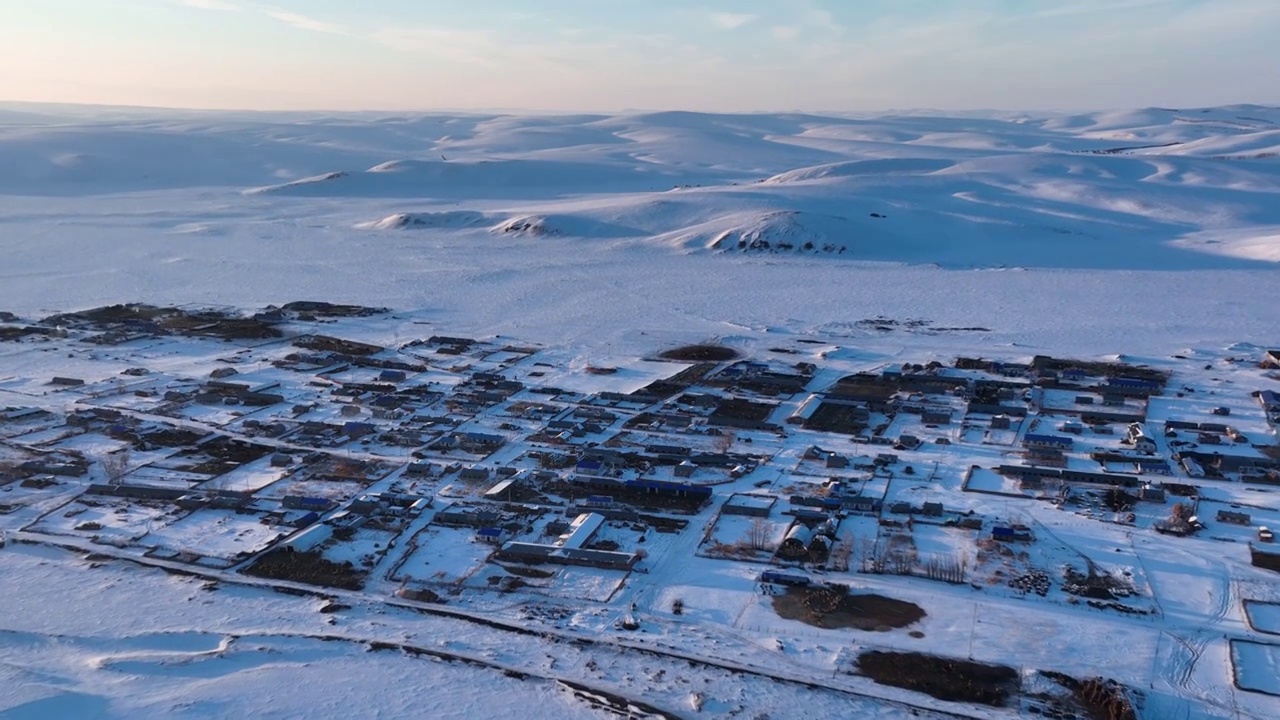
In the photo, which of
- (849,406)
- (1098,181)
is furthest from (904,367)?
(1098,181)

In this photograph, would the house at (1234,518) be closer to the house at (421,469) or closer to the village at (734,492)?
the village at (734,492)

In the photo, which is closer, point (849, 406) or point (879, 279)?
point (849, 406)

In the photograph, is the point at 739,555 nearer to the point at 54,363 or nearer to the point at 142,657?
the point at 142,657

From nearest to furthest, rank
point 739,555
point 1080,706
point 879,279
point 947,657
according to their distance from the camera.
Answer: point 1080,706 < point 947,657 < point 739,555 < point 879,279

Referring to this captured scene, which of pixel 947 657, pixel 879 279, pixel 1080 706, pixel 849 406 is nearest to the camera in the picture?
pixel 1080 706

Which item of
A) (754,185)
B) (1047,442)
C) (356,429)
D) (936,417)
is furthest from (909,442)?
(754,185)

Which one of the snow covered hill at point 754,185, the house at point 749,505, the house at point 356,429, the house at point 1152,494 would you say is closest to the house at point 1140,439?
the house at point 1152,494

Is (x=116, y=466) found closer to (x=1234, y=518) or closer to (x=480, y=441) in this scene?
(x=480, y=441)
